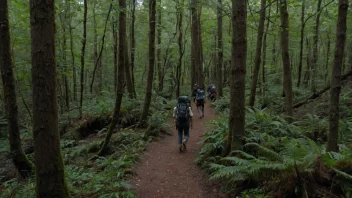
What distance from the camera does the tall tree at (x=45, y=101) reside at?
3.78 metres

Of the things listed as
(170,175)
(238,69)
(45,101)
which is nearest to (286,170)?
(238,69)

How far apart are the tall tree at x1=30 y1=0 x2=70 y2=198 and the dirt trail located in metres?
2.17

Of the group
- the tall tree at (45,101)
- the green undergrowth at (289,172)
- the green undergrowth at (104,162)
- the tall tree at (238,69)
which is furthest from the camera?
the tall tree at (238,69)

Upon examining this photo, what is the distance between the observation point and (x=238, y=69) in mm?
6297

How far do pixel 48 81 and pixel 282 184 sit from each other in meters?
4.35

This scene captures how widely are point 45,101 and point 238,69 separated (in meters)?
4.47

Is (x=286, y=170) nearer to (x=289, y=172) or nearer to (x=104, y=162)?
(x=289, y=172)

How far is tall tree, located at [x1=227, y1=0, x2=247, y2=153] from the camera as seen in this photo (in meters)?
6.22

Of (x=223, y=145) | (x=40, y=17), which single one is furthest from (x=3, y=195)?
(x=223, y=145)

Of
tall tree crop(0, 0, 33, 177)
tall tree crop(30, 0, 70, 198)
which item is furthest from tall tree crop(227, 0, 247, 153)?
tall tree crop(0, 0, 33, 177)

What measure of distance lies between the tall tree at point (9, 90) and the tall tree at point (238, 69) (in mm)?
6365

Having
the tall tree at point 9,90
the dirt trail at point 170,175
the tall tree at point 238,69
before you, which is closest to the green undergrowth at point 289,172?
the tall tree at point 238,69

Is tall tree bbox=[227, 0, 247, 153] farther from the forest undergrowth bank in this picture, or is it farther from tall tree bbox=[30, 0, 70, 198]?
tall tree bbox=[30, 0, 70, 198]

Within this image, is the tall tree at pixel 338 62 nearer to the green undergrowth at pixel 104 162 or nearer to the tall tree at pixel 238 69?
the tall tree at pixel 238 69
